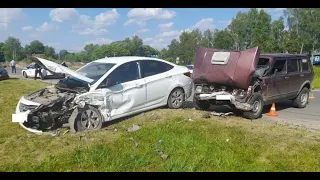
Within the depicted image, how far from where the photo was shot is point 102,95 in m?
6.64

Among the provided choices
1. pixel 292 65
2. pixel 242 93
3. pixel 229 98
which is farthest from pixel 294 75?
pixel 229 98

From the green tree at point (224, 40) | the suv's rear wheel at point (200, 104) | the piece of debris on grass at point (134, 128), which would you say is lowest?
the piece of debris on grass at point (134, 128)

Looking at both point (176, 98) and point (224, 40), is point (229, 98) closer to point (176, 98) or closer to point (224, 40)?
point (176, 98)

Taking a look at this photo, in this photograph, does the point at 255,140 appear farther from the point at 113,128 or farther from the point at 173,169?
the point at 113,128

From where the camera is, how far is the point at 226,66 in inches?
311

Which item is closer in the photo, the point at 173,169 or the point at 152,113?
the point at 173,169

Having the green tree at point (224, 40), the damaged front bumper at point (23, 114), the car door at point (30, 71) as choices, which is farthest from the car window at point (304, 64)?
the green tree at point (224, 40)

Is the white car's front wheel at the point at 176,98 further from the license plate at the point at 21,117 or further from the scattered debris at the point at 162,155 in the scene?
the license plate at the point at 21,117

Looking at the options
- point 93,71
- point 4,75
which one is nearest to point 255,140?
point 93,71

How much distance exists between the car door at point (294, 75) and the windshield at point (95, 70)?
18.1 ft

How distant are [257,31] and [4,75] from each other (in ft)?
130

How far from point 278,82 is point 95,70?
5144 millimetres

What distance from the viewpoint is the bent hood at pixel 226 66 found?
755cm
